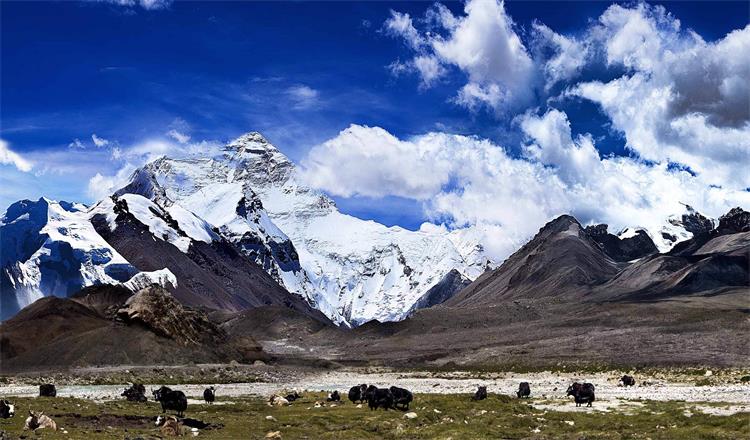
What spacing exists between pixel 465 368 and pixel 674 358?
44.4 metres

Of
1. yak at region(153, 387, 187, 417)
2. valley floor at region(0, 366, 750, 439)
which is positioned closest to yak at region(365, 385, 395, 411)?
valley floor at region(0, 366, 750, 439)

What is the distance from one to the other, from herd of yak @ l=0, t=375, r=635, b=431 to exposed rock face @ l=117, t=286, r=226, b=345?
294ft

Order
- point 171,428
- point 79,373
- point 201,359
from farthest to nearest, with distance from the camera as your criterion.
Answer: point 201,359 < point 79,373 < point 171,428

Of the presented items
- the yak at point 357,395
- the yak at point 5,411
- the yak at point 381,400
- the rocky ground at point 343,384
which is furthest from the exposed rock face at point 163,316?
the yak at point 5,411

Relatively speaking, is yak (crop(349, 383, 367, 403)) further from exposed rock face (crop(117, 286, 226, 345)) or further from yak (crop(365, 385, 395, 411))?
exposed rock face (crop(117, 286, 226, 345))

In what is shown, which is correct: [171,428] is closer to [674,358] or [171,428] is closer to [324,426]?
[324,426]

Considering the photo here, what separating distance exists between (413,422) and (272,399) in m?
20.1

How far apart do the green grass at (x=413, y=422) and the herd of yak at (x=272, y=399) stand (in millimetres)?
968

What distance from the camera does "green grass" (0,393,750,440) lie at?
135ft

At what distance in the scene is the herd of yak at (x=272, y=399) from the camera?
4294 cm

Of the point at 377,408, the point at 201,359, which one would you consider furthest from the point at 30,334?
the point at 377,408

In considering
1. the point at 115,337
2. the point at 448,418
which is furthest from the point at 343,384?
the point at 448,418

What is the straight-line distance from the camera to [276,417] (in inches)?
2050

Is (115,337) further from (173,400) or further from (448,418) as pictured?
(448,418)
